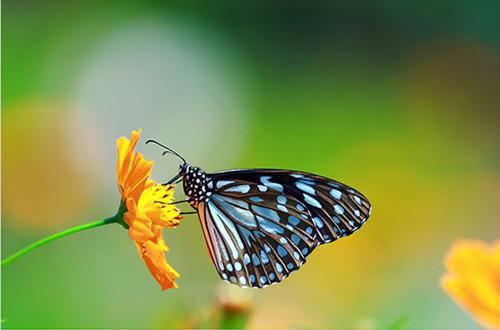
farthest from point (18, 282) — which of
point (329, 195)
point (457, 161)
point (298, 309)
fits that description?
point (457, 161)

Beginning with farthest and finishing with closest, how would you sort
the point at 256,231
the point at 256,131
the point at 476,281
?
1. the point at 256,131
2. the point at 256,231
3. the point at 476,281

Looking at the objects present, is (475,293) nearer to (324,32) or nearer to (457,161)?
(457,161)

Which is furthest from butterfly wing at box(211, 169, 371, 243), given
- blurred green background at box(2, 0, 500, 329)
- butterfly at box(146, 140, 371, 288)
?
blurred green background at box(2, 0, 500, 329)

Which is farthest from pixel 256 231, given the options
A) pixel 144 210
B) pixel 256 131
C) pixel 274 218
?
Answer: pixel 256 131

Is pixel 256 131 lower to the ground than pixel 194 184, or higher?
higher

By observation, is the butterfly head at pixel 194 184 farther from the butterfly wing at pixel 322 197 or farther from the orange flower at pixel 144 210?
the orange flower at pixel 144 210

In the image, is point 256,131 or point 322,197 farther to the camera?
point 256,131

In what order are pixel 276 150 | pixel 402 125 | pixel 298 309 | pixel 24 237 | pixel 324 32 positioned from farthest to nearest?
pixel 324 32
pixel 402 125
pixel 276 150
pixel 24 237
pixel 298 309

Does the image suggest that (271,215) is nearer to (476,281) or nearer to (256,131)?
(476,281)
